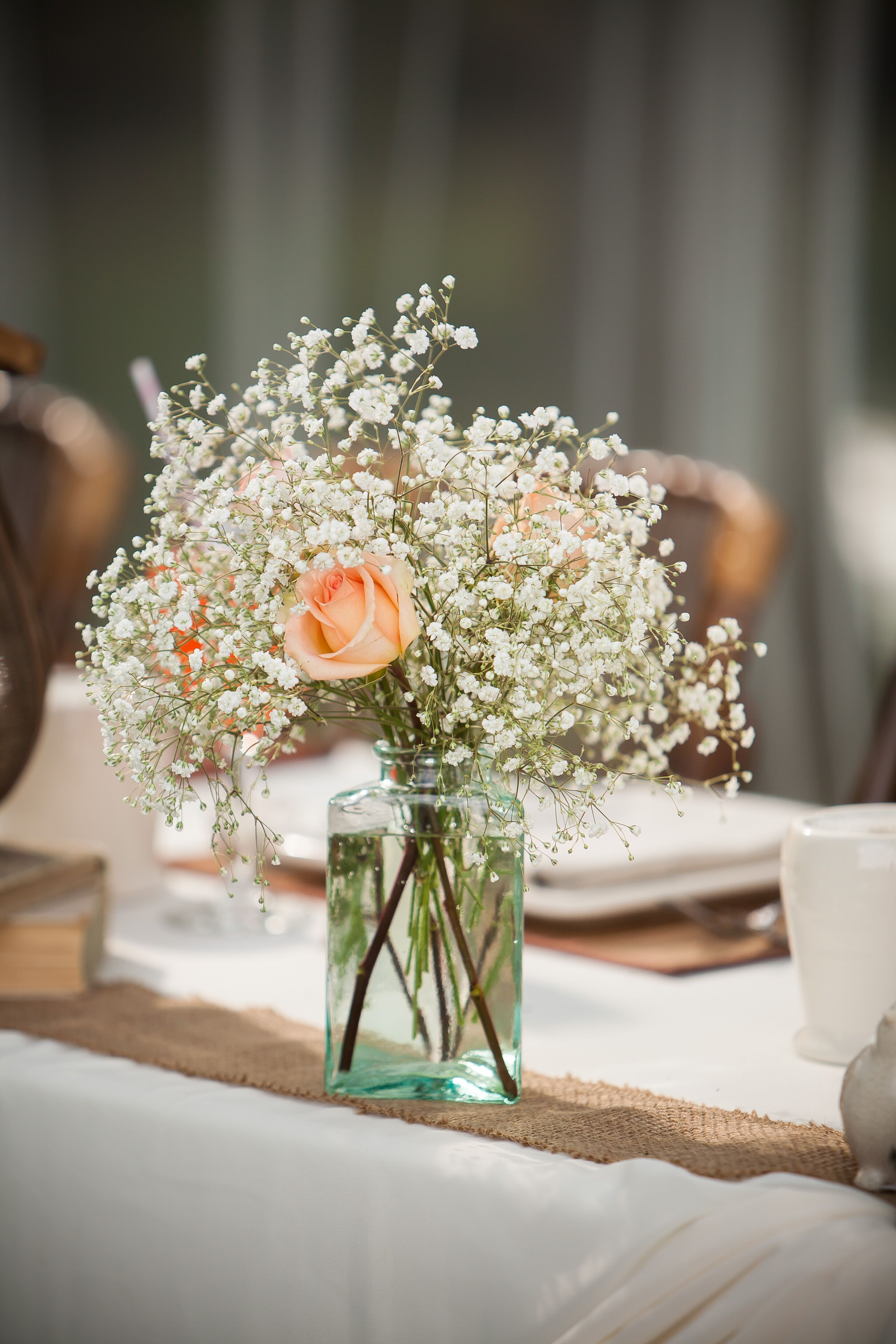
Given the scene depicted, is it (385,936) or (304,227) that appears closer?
(385,936)

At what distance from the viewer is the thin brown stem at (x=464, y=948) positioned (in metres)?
0.66

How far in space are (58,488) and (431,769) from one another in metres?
1.47

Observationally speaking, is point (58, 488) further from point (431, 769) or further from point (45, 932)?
point (431, 769)

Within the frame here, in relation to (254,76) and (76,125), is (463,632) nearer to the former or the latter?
(254,76)

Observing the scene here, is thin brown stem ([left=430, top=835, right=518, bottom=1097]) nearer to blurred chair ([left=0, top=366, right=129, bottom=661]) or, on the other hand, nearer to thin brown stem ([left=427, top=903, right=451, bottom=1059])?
thin brown stem ([left=427, top=903, right=451, bottom=1059])

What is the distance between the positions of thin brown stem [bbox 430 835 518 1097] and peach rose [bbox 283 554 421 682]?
0.37ft

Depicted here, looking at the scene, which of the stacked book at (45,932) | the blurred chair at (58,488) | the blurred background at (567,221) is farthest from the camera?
the blurred background at (567,221)

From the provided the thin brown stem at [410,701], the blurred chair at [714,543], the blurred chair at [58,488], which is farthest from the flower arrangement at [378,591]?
the blurred chair at [58,488]

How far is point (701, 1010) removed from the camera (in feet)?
2.79

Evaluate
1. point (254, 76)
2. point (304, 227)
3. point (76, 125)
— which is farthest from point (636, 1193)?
point (76, 125)

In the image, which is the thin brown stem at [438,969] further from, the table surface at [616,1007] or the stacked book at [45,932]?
the stacked book at [45,932]

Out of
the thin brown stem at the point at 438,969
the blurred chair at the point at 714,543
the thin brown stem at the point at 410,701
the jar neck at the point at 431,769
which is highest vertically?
the blurred chair at the point at 714,543

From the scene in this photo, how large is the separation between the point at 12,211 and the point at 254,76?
1.05 metres

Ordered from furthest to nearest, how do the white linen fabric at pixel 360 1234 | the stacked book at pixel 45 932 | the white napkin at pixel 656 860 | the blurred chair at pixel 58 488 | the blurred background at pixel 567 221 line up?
1. the blurred background at pixel 567 221
2. the blurred chair at pixel 58 488
3. the white napkin at pixel 656 860
4. the stacked book at pixel 45 932
5. the white linen fabric at pixel 360 1234
